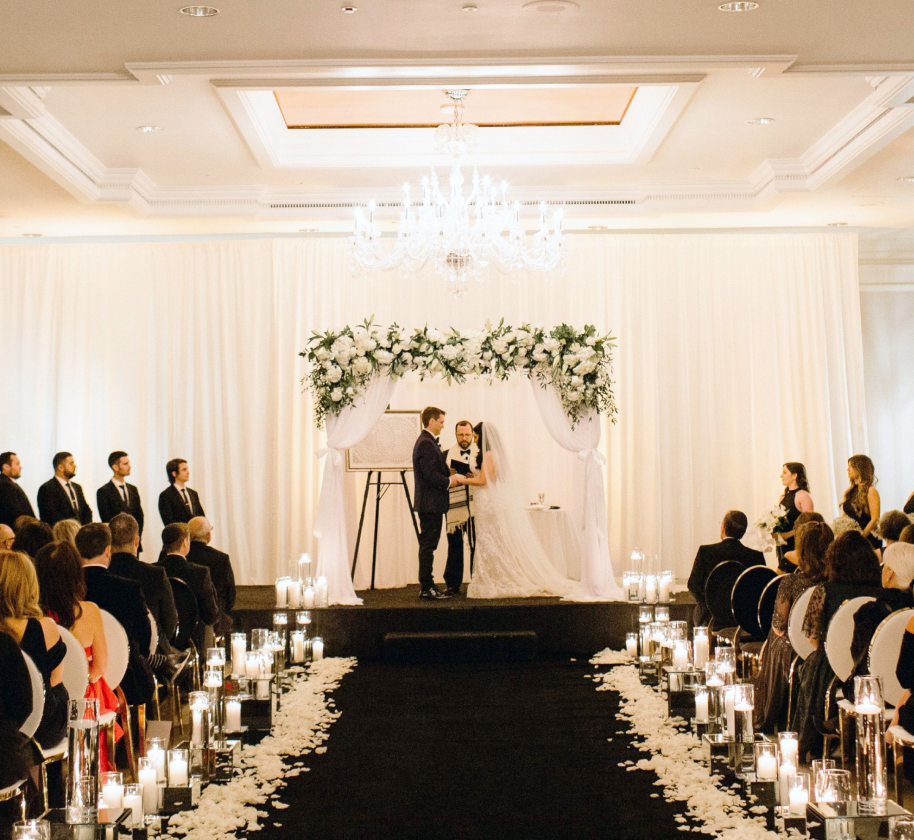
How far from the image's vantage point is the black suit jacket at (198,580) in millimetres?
6836

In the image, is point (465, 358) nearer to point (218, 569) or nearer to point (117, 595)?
point (218, 569)

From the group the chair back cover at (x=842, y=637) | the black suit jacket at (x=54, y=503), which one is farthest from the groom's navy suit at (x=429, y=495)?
the chair back cover at (x=842, y=637)

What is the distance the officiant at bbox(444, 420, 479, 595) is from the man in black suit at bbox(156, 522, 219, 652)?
304 cm

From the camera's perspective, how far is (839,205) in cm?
1053

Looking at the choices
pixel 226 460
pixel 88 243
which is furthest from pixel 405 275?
pixel 88 243

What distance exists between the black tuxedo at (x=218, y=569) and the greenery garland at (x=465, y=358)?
92.1 inches

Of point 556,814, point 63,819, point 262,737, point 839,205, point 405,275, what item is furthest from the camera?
point 405,275

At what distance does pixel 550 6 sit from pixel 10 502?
20.6 ft

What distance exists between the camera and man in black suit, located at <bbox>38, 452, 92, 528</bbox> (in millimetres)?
9711

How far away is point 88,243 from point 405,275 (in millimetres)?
3548

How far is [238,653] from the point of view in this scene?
658 centimetres

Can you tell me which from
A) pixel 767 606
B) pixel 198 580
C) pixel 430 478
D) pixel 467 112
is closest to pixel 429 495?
pixel 430 478

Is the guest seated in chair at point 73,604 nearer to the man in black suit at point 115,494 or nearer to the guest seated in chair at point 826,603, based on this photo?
the guest seated in chair at point 826,603

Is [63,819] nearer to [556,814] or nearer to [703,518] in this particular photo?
[556,814]
